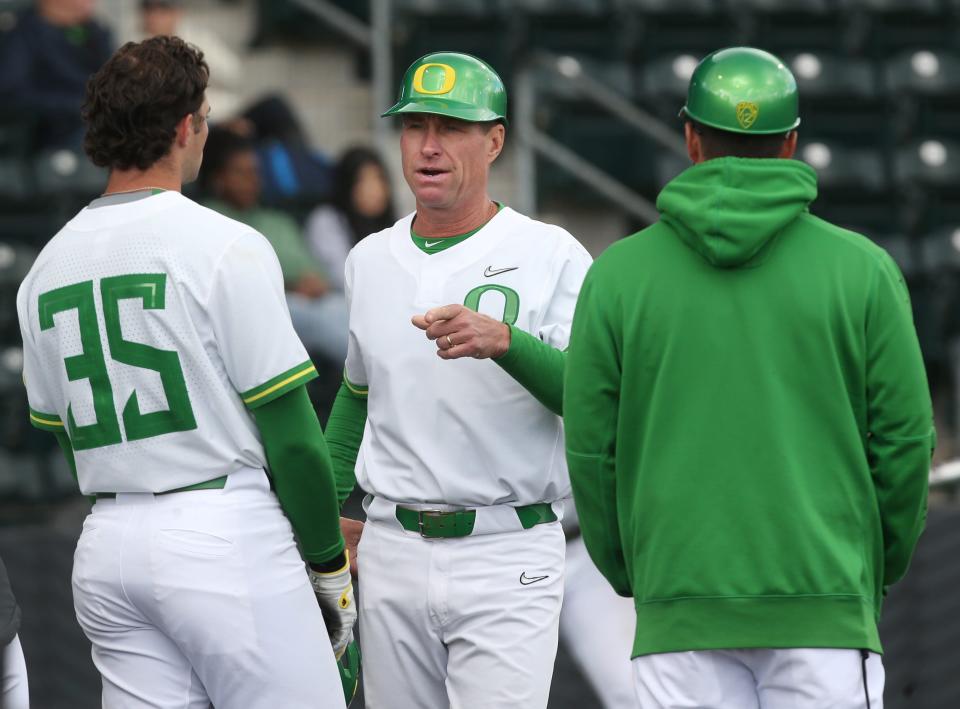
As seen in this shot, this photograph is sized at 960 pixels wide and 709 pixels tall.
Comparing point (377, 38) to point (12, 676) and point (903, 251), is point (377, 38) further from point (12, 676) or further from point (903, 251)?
point (12, 676)

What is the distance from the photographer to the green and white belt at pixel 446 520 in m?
3.46

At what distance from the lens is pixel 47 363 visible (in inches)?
121

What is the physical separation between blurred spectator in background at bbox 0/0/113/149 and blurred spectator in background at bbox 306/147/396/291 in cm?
143

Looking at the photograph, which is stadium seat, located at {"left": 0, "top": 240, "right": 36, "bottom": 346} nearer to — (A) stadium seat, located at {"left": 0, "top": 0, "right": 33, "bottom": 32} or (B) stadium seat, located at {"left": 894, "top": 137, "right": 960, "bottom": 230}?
(A) stadium seat, located at {"left": 0, "top": 0, "right": 33, "bottom": 32}

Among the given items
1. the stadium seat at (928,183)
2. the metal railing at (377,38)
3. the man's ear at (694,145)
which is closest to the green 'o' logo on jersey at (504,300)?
the man's ear at (694,145)

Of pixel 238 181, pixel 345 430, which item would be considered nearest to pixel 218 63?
pixel 238 181

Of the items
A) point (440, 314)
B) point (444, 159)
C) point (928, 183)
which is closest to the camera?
point (440, 314)

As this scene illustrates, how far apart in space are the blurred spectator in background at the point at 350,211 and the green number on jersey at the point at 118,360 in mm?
4407

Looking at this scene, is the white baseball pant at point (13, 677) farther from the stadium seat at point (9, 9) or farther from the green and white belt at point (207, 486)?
the stadium seat at point (9, 9)

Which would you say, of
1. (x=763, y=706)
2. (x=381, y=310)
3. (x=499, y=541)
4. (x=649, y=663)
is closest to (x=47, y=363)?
(x=381, y=310)

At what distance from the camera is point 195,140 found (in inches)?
123

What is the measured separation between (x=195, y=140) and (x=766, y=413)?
1264mm

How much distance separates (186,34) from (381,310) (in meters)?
6.12

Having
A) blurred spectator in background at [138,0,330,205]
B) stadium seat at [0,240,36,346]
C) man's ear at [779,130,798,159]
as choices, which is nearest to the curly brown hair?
man's ear at [779,130,798,159]
